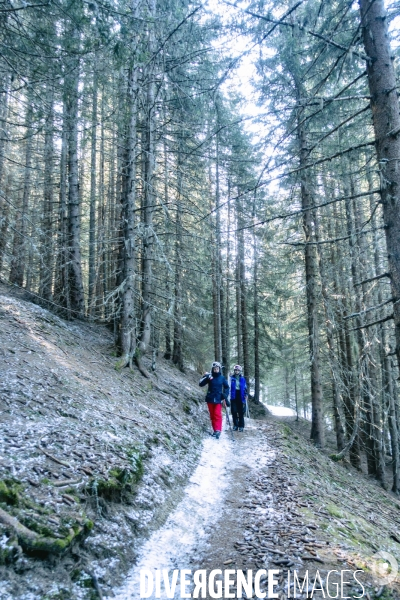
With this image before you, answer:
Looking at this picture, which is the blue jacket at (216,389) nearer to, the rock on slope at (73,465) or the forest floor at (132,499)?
the rock on slope at (73,465)

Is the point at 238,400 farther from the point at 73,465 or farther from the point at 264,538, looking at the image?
the point at 73,465

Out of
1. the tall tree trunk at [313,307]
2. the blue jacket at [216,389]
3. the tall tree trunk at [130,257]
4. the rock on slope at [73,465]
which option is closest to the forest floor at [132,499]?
the rock on slope at [73,465]

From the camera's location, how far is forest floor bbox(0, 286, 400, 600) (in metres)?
3.41

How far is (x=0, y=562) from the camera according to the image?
9.60 ft

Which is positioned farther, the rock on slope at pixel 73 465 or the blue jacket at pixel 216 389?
the blue jacket at pixel 216 389

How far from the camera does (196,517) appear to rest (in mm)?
5258

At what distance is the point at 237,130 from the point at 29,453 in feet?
53.7

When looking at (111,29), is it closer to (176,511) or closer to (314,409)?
(176,511)

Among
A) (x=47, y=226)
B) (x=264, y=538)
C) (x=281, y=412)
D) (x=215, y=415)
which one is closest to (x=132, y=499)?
(x=264, y=538)

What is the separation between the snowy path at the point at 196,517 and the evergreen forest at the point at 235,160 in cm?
306

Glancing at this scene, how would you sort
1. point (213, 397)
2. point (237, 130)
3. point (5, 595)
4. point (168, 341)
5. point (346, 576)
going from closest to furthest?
point (5, 595), point (346, 576), point (213, 397), point (237, 130), point (168, 341)

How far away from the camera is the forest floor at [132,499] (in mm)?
3414

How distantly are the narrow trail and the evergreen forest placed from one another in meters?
2.63

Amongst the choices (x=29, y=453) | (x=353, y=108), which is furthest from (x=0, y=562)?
(x=353, y=108)
